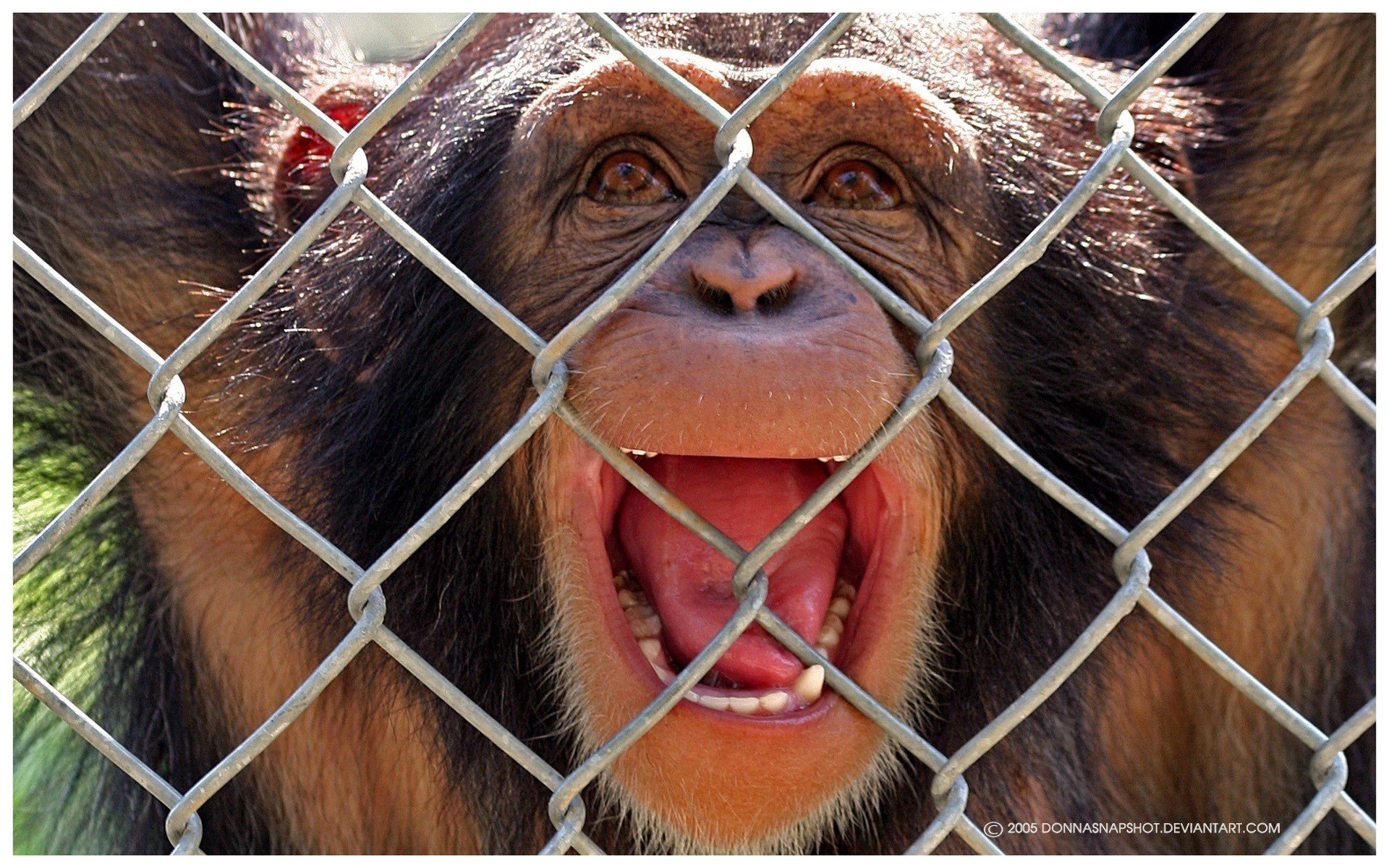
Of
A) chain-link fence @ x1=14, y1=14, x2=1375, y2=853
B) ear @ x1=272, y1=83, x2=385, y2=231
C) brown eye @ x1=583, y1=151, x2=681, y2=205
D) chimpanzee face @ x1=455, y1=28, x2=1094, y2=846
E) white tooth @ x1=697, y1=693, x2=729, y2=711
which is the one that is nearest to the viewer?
chain-link fence @ x1=14, y1=14, x2=1375, y2=853

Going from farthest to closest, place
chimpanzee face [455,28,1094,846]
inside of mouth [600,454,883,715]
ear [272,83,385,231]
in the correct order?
ear [272,83,385,231], inside of mouth [600,454,883,715], chimpanzee face [455,28,1094,846]

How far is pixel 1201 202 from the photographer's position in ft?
8.68

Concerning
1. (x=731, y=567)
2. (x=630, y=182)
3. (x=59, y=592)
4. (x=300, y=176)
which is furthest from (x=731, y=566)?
(x=59, y=592)

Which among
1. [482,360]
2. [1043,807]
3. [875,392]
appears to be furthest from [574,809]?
[1043,807]

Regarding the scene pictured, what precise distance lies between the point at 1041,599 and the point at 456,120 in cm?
128

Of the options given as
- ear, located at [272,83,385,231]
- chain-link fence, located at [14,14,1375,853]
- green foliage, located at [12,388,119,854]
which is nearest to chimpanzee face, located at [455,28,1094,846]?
chain-link fence, located at [14,14,1375,853]

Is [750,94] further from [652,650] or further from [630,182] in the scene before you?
[652,650]

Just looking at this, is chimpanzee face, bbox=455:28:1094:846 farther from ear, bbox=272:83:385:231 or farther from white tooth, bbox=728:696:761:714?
ear, bbox=272:83:385:231

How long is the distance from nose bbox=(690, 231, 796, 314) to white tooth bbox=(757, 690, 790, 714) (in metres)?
0.54

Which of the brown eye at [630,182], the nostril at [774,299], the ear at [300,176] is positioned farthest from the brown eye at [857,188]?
the ear at [300,176]

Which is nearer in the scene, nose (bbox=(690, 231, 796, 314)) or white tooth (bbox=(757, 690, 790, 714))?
nose (bbox=(690, 231, 796, 314))

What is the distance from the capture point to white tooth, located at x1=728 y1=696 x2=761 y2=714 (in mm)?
1849

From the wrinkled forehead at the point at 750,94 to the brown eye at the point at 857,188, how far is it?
0.08 meters

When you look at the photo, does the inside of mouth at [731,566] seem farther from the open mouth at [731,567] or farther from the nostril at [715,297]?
the nostril at [715,297]
